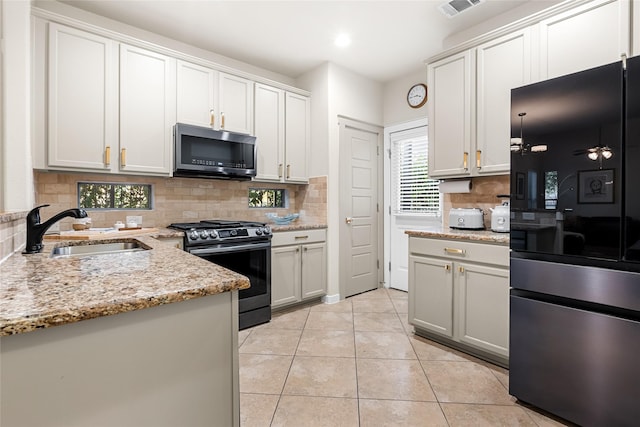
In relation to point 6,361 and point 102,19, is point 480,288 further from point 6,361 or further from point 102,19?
point 102,19

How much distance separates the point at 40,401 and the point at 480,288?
2318 mm

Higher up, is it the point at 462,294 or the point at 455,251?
the point at 455,251

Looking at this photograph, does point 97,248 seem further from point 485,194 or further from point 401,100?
point 401,100

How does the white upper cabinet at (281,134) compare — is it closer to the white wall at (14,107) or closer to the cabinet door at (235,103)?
the cabinet door at (235,103)

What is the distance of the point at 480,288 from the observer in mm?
2256

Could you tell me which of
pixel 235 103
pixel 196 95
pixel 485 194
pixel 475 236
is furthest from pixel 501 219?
pixel 196 95

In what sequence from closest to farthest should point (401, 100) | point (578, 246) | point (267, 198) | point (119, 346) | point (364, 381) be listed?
point (119, 346) < point (578, 246) < point (364, 381) < point (267, 198) < point (401, 100)

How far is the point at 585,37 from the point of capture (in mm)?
2104

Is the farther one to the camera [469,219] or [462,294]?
[469,219]

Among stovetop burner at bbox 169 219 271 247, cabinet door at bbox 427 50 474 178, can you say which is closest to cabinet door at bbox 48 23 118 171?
stovetop burner at bbox 169 219 271 247

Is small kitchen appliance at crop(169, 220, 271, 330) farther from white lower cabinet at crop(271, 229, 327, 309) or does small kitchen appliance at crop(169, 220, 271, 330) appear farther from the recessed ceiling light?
the recessed ceiling light

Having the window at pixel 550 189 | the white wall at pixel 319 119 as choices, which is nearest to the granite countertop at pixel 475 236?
the window at pixel 550 189

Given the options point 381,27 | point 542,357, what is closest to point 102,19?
point 381,27

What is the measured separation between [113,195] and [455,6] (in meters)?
3.29
